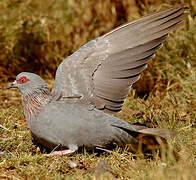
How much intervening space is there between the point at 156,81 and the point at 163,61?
319 mm

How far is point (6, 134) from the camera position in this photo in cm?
416

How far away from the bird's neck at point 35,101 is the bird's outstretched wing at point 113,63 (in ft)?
0.40

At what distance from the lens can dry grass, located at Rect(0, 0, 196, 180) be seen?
3217mm

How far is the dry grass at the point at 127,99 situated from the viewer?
3.22 meters

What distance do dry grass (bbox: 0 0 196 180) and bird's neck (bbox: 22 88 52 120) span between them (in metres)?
0.39

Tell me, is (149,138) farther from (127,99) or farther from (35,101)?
(127,99)

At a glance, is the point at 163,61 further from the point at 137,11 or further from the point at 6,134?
the point at 6,134

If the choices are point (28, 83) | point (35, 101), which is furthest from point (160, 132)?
point (28, 83)

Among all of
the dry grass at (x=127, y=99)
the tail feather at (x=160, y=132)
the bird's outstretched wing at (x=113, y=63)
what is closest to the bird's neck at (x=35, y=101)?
the bird's outstretched wing at (x=113, y=63)

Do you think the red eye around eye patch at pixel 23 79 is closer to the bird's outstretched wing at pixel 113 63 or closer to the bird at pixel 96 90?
the bird at pixel 96 90

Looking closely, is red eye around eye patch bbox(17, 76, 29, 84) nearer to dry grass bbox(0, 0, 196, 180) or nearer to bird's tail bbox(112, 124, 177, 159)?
dry grass bbox(0, 0, 196, 180)

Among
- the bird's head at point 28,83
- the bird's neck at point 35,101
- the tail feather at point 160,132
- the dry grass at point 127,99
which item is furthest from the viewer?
the bird's head at point 28,83

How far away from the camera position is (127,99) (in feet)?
17.3

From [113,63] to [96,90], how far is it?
34cm
